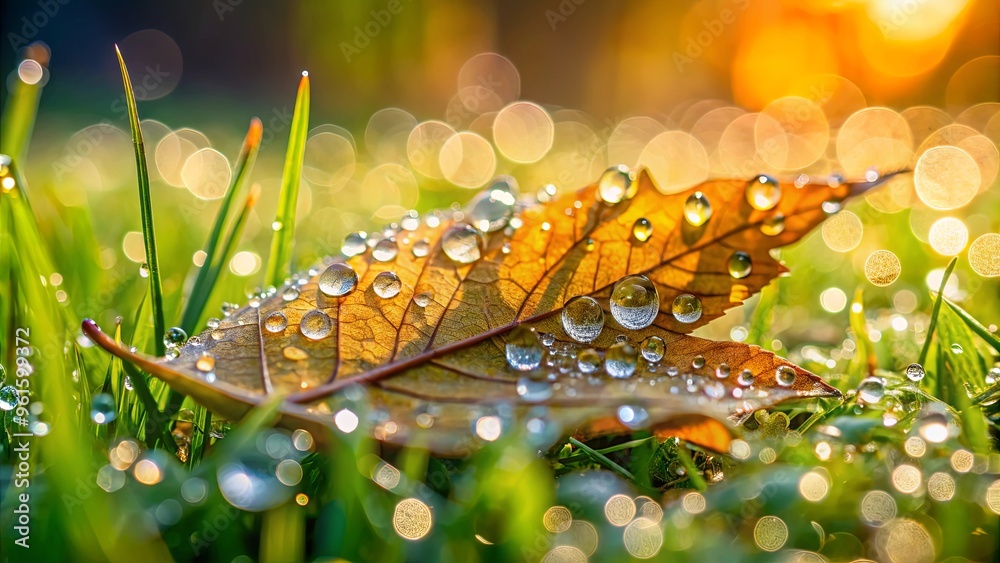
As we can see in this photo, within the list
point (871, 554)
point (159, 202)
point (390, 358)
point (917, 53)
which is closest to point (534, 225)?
point (390, 358)

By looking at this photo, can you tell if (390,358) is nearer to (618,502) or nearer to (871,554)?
(618,502)

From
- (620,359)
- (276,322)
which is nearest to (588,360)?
(620,359)

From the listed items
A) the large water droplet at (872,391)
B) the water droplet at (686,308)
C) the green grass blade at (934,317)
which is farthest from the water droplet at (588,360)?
the green grass blade at (934,317)

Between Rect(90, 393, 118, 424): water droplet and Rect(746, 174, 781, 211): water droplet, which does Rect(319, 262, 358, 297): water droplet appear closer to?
Rect(90, 393, 118, 424): water droplet

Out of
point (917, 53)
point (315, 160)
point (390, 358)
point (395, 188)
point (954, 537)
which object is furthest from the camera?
point (917, 53)

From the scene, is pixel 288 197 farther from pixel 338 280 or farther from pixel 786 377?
pixel 786 377

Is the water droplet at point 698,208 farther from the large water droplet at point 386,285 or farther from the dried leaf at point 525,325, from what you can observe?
the large water droplet at point 386,285
